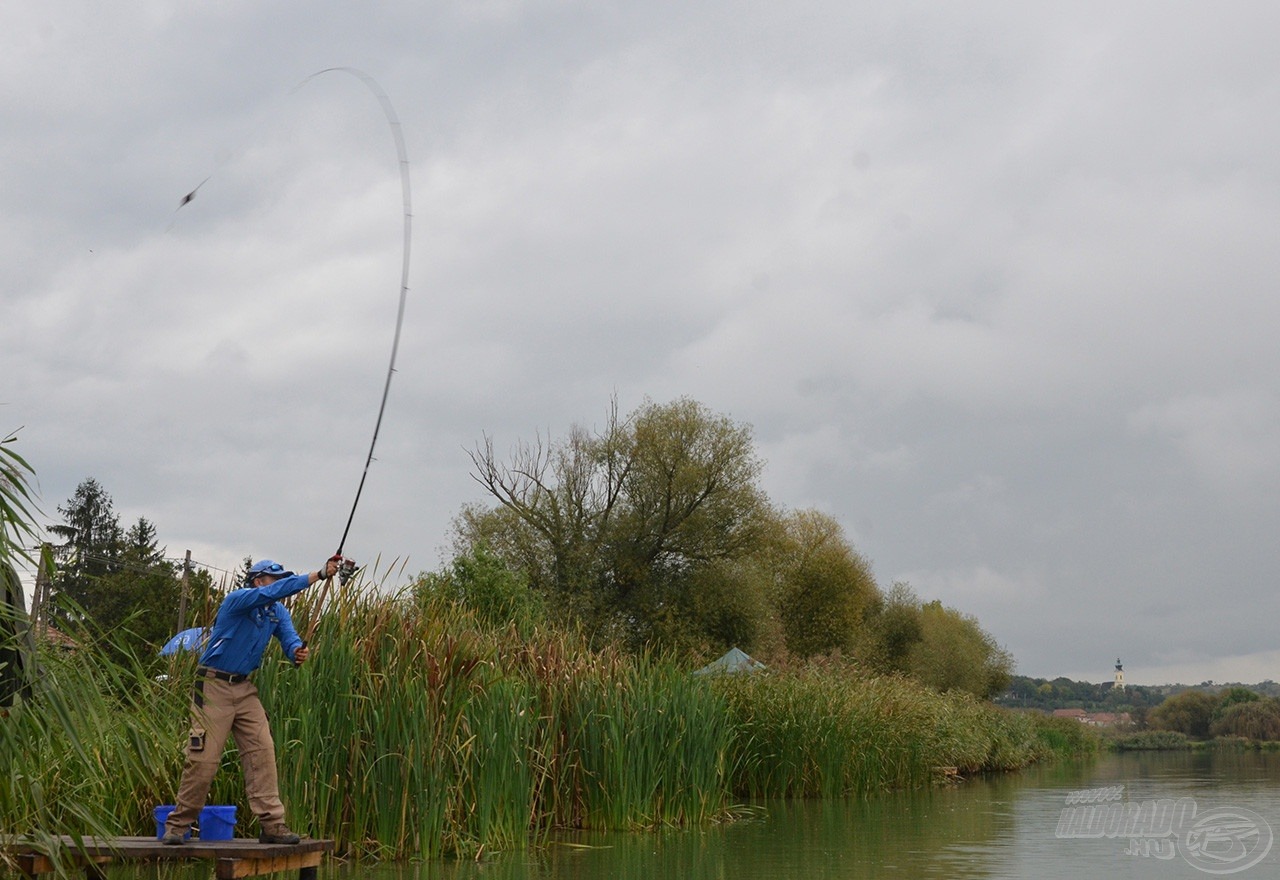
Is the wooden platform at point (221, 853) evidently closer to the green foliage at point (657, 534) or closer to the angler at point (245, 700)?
the angler at point (245, 700)

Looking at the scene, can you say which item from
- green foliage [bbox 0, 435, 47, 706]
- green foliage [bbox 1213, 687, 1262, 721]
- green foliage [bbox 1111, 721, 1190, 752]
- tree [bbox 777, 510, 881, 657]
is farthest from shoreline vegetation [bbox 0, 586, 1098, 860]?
green foliage [bbox 1213, 687, 1262, 721]

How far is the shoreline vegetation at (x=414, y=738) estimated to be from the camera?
664cm

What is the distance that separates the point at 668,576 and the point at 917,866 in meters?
28.9

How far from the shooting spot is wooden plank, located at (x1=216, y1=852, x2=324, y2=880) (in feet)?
25.1

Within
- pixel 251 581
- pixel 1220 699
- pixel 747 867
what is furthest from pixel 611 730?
pixel 1220 699

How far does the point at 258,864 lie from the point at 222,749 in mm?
857

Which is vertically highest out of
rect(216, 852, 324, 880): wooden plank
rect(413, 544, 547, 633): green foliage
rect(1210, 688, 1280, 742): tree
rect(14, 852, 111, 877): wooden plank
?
rect(413, 544, 547, 633): green foliage

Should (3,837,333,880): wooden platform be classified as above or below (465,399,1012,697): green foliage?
below

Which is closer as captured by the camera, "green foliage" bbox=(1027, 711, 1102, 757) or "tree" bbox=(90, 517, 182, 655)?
"tree" bbox=(90, 517, 182, 655)

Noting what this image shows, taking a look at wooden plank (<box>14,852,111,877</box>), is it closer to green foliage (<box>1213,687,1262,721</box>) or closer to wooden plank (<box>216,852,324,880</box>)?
wooden plank (<box>216,852,324,880</box>)

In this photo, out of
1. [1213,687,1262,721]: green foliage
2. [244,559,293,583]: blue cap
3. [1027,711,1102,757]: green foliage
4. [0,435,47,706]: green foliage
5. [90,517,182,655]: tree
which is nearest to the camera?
[0,435,47,706]: green foliage

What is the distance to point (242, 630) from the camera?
335 inches

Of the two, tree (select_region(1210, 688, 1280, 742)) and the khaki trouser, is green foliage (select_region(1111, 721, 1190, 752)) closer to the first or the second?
tree (select_region(1210, 688, 1280, 742))

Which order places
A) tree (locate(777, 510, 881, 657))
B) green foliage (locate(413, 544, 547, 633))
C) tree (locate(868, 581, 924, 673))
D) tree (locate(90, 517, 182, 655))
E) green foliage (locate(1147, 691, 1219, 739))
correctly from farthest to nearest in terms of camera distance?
1. green foliage (locate(1147, 691, 1219, 739))
2. tree (locate(868, 581, 924, 673))
3. tree (locate(777, 510, 881, 657))
4. tree (locate(90, 517, 182, 655))
5. green foliage (locate(413, 544, 547, 633))
